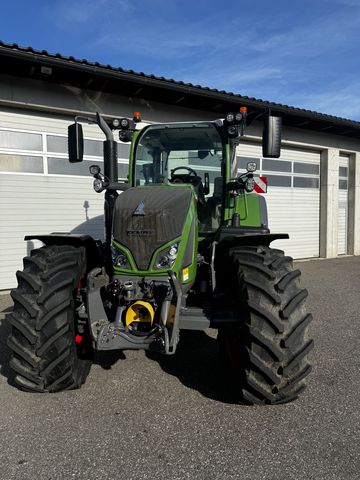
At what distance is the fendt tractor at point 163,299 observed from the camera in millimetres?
2891

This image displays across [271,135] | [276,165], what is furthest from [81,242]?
[276,165]

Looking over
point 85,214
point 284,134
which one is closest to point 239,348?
point 85,214

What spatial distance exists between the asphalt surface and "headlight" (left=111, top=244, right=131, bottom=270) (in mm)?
1063

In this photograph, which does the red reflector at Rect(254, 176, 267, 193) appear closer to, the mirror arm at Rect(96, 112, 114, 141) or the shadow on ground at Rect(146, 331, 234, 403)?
the shadow on ground at Rect(146, 331, 234, 403)

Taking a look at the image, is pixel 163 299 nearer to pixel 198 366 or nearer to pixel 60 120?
pixel 198 366

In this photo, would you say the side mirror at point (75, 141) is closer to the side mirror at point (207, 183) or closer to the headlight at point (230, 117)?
the side mirror at point (207, 183)

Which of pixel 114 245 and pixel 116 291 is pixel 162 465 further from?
pixel 114 245

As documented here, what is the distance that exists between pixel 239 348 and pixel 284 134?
923 cm

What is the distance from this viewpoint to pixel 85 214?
27.5 feet

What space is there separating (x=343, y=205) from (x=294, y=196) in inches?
97.8

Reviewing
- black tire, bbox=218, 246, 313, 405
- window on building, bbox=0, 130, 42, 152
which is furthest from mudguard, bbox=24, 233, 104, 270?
window on building, bbox=0, 130, 42, 152

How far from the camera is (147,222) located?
3.23 m

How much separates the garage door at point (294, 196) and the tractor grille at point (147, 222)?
7836mm

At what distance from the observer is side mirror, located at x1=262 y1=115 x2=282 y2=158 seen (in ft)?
12.0
